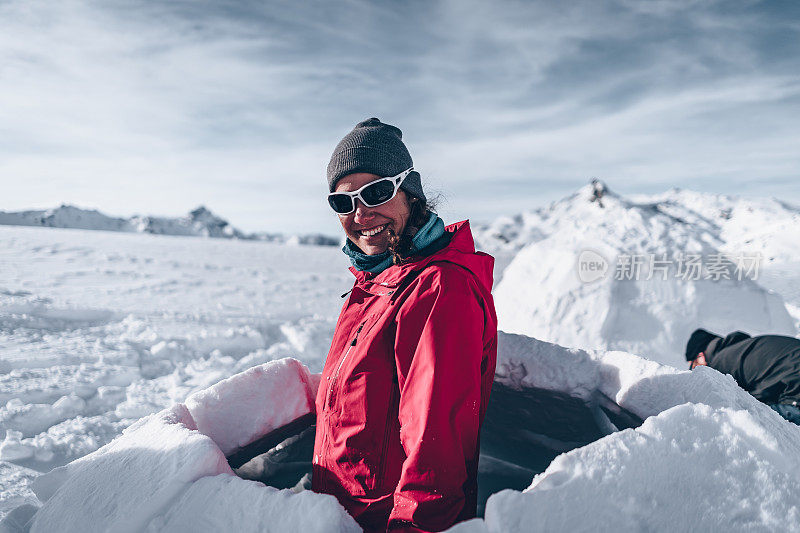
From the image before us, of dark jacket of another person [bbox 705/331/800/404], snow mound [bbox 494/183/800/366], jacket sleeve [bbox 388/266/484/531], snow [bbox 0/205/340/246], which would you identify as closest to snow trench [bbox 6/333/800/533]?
jacket sleeve [bbox 388/266/484/531]

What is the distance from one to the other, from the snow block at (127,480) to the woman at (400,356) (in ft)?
1.31

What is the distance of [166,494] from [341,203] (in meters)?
1.02

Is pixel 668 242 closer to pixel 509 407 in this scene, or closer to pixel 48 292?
pixel 509 407

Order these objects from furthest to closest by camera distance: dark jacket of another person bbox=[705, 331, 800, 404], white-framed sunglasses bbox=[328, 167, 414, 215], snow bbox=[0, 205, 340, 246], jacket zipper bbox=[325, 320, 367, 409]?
snow bbox=[0, 205, 340, 246]
dark jacket of another person bbox=[705, 331, 800, 404]
white-framed sunglasses bbox=[328, 167, 414, 215]
jacket zipper bbox=[325, 320, 367, 409]

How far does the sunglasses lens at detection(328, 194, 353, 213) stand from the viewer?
1608mm

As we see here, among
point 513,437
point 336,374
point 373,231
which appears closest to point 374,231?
point 373,231

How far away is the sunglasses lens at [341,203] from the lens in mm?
1608

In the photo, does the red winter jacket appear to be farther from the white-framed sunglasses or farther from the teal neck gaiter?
the white-framed sunglasses

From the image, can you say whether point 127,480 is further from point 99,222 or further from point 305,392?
point 99,222

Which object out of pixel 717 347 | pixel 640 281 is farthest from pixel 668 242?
pixel 717 347

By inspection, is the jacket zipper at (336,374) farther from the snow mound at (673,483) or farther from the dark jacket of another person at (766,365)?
the dark jacket of another person at (766,365)

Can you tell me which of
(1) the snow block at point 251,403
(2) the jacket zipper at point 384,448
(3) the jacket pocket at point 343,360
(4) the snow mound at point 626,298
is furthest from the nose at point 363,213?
(4) the snow mound at point 626,298

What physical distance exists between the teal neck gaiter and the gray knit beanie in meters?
0.20

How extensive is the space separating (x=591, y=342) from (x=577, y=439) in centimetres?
273
